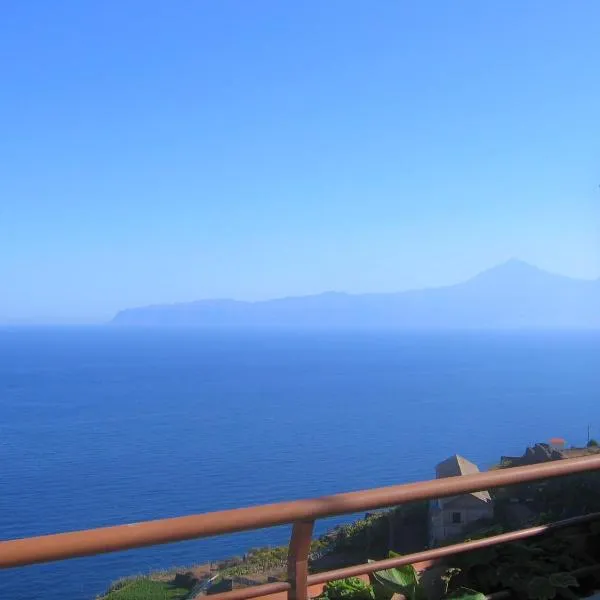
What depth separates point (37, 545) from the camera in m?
1.35

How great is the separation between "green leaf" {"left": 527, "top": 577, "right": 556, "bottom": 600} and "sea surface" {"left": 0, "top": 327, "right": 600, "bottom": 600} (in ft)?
96.5

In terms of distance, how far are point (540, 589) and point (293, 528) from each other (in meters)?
1.20

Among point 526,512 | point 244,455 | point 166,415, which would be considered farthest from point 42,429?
point 526,512

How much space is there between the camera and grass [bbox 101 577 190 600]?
24.5 meters

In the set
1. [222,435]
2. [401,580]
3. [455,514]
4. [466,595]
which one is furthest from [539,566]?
[222,435]

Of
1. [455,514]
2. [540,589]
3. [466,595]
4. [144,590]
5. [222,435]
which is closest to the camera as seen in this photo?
[466,595]

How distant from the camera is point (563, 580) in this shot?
2.57m

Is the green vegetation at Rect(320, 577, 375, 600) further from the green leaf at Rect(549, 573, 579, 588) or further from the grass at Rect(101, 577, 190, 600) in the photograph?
the grass at Rect(101, 577, 190, 600)

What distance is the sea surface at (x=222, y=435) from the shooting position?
38.8 meters

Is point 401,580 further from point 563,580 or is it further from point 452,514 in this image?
point 452,514

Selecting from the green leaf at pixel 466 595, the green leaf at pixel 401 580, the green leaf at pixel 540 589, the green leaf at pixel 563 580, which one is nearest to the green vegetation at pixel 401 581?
the green leaf at pixel 401 580

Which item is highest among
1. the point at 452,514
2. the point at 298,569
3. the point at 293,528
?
the point at 293,528

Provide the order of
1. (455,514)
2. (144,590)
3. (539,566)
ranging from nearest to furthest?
(539,566) → (455,514) → (144,590)

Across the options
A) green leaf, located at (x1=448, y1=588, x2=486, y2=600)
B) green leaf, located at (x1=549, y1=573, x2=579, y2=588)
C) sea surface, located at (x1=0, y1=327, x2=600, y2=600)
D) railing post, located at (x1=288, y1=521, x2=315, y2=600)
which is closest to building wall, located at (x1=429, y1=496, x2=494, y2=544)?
sea surface, located at (x1=0, y1=327, x2=600, y2=600)
